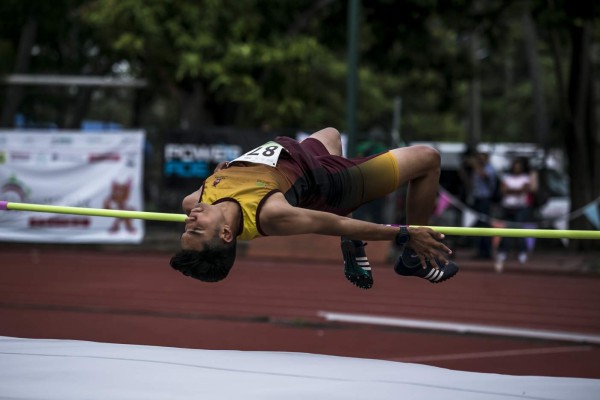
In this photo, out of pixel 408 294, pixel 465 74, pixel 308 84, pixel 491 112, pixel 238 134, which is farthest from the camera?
pixel 491 112

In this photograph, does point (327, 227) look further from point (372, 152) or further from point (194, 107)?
point (194, 107)

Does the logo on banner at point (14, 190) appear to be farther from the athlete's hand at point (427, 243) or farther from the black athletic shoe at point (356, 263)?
the athlete's hand at point (427, 243)

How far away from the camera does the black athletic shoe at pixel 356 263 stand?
607 centimetres

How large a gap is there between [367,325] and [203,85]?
8842mm

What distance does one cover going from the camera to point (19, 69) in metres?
22.8

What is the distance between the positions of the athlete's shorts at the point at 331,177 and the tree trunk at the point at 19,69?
48.3 ft

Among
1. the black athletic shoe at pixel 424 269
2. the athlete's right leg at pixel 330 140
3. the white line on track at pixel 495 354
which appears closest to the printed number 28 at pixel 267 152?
the athlete's right leg at pixel 330 140

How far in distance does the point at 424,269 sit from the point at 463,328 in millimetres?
3503

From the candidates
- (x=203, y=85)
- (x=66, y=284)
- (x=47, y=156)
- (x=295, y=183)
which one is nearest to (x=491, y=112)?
(x=203, y=85)

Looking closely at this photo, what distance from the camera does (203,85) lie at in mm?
17031

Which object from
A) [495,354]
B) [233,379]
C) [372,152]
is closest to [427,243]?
[233,379]

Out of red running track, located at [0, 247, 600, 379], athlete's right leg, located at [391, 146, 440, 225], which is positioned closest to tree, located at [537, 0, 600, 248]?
red running track, located at [0, 247, 600, 379]

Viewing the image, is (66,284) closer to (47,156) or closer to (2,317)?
(2,317)

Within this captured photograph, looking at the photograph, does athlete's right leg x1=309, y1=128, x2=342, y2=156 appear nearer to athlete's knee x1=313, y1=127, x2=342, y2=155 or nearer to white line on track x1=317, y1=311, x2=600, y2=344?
athlete's knee x1=313, y1=127, x2=342, y2=155
